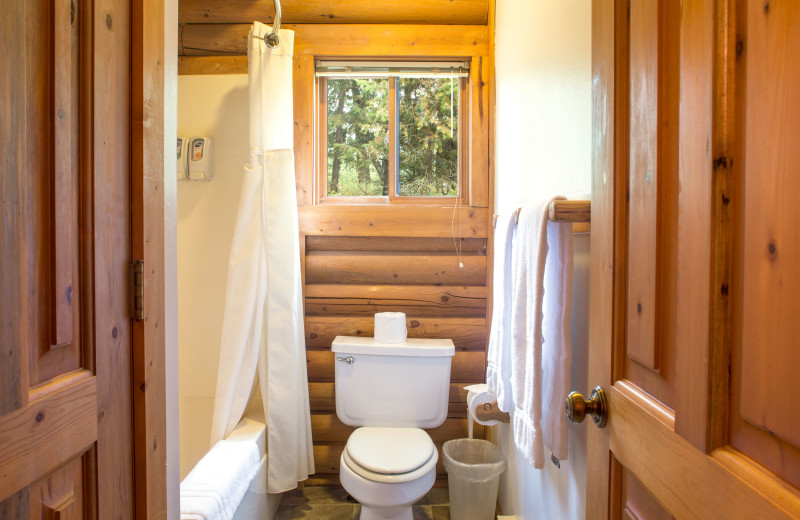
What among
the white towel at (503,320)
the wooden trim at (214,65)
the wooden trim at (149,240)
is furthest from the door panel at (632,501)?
the wooden trim at (214,65)

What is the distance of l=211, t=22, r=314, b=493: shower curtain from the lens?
1.86m

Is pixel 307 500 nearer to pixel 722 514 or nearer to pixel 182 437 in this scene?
pixel 182 437

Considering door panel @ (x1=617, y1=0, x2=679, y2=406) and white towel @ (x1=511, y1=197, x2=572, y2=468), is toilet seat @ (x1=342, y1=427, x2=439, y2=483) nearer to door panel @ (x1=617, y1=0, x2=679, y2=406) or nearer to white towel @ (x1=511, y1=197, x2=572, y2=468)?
white towel @ (x1=511, y1=197, x2=572, y2=468)

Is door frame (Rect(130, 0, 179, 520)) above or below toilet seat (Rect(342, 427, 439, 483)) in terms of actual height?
above

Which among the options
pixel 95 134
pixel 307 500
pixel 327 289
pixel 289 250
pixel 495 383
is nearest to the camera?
pixel 95 134

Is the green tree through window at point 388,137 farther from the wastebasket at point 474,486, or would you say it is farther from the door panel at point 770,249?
the door panel at point 770,249

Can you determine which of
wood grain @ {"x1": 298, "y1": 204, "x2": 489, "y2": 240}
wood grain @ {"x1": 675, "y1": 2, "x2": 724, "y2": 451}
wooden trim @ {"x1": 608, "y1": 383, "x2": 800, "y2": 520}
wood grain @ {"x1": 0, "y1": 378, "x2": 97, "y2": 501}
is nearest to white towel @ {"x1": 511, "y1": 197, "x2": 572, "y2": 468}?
wooden trim @ {"x1": 608, "y1": 383, "x2": 800, "y2": 520}

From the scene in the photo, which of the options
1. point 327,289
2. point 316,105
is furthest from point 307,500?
point 316,105

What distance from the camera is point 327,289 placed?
2.24m

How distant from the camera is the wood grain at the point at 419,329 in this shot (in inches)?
87.5

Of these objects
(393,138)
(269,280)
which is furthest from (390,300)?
(393,138)

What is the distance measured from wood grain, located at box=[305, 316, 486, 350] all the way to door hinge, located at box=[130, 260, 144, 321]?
5.00 ft

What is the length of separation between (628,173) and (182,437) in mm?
2271

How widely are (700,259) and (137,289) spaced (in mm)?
801
